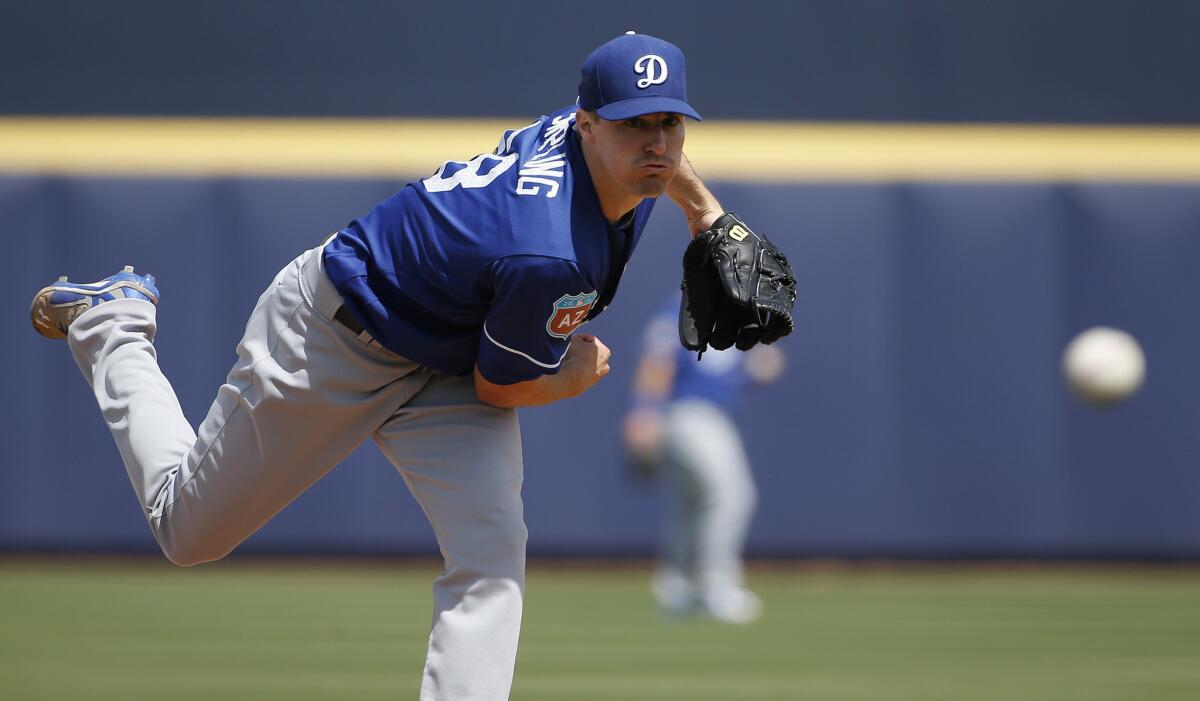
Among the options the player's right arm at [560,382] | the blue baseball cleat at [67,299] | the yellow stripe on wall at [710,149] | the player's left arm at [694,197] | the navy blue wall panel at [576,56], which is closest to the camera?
the player's right arm at [560,382]

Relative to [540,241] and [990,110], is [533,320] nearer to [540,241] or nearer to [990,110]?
[540,241]

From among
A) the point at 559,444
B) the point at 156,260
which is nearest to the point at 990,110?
the point at 559,444

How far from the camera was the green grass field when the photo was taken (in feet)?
19.7

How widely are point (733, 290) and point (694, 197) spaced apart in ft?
1.54

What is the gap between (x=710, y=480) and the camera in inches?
376

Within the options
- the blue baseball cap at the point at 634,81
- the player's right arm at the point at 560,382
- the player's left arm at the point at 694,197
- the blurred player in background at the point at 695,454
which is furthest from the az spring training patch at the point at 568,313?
the blurred player in background at the point at 695,454

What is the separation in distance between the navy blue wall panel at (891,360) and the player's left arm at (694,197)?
8.09 meters

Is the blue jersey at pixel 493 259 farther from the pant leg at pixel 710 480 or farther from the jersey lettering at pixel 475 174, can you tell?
the pant leg at pixel 710 480

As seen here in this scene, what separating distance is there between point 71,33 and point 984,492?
8558 millimetres

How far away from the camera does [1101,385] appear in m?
10.3

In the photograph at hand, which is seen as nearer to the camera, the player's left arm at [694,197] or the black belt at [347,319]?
the black belt at [347,319]

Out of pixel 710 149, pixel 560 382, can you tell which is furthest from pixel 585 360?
pixel 710 149

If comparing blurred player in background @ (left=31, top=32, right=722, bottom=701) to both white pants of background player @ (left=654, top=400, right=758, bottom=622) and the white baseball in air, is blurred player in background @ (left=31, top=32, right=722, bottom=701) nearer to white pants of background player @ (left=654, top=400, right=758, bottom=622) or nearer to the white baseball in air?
white pants of background player @ (left=654, top=400, right=758, bottom=622)

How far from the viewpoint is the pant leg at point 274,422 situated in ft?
12.9
